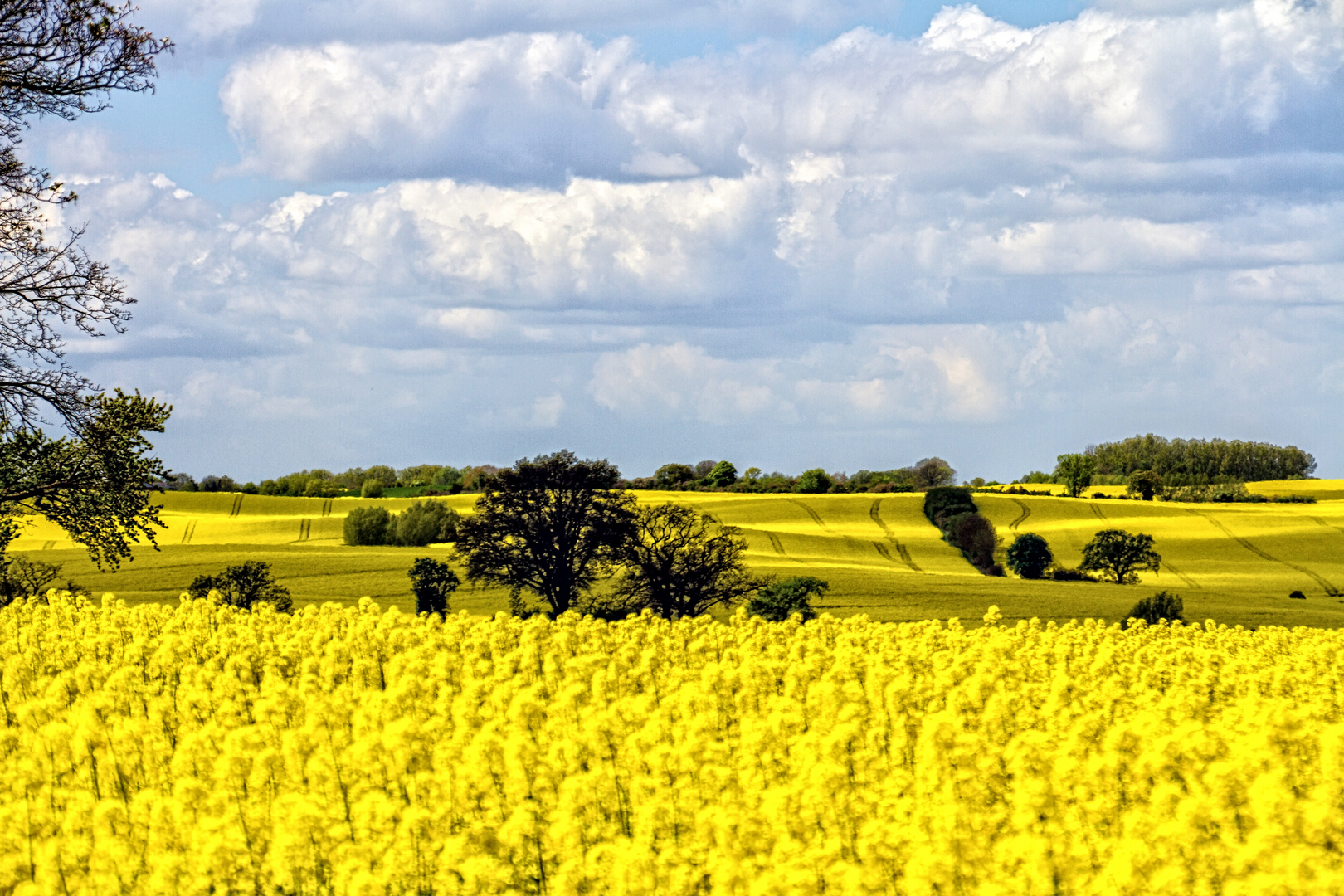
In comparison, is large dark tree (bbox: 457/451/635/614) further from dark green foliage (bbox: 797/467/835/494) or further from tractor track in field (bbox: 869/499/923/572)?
dark green foliage (bbox: 797/467/835/494)

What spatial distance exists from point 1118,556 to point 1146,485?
53559 millimetres

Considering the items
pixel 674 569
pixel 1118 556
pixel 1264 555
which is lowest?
pixel 1264 555

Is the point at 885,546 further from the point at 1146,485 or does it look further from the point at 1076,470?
the point at 1076,470

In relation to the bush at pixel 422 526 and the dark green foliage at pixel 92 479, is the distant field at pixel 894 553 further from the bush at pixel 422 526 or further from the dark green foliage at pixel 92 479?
the dark green foliage at pixel 92 479

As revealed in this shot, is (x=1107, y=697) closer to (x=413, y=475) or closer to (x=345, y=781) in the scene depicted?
(x=345, y=781)

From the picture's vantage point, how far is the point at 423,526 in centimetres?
7862

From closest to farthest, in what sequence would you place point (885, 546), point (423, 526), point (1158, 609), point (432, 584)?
point (1158, 609), point (432, 584), point (423, 526), point (885, 546)

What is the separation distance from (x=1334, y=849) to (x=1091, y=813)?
2.03 m

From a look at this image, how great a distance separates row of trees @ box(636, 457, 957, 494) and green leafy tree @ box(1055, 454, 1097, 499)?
12.0 m

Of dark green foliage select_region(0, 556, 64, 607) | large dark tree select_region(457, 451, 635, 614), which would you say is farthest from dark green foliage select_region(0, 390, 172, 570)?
large dark tree select_region(457, 451, 635, 614)

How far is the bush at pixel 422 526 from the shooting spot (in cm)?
7819

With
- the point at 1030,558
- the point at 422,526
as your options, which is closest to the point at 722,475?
the point at 422,526

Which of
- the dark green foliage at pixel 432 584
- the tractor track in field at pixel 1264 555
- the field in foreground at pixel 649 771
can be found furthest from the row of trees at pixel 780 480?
the field in foreground at pixel 649 771

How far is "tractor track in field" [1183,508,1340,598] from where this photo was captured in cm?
6575
